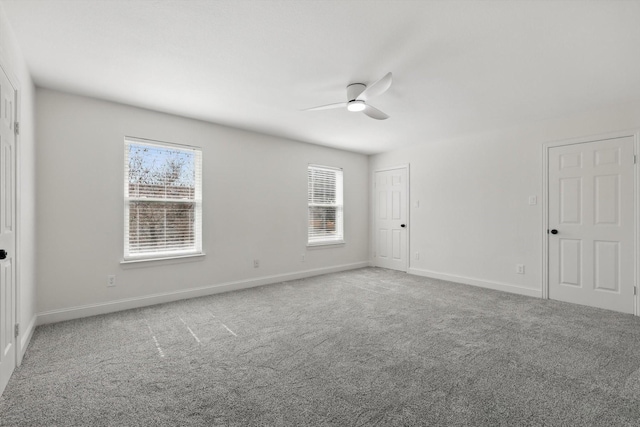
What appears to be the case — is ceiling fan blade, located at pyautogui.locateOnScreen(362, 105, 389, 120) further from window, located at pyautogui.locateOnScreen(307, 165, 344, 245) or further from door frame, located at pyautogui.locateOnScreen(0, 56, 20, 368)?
door frame, located at pyautogui.locateOnScreen(0, 56, 20, 368)

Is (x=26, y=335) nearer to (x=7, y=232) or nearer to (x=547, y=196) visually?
(x=7, y=232)

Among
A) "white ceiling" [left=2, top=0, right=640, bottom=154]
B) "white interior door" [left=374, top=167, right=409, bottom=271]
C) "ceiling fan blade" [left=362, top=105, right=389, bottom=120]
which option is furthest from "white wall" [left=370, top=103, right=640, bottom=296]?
"ceiling fan blade" [left=362, top=105, right=389, bottom=120]

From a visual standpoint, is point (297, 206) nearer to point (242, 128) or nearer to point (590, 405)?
point (242, 128)

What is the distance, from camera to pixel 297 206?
5328mm

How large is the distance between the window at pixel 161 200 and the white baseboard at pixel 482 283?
12.5 feet

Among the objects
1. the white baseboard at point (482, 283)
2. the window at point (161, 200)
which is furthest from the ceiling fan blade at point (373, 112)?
the white baseboard at point (482, 283)

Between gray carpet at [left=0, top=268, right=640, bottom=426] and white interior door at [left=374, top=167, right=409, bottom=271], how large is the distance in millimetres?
2231

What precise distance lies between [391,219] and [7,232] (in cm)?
536

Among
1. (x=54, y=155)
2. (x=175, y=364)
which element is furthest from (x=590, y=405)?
(x=54, y=155)

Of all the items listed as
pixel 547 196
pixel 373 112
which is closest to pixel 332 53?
pixel 373 112

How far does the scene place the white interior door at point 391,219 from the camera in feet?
19.2

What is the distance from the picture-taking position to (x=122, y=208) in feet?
11.7

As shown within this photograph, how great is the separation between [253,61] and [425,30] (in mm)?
1378

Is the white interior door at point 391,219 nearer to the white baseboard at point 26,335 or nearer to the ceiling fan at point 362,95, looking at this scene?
the ceiling fan at point 362,95
